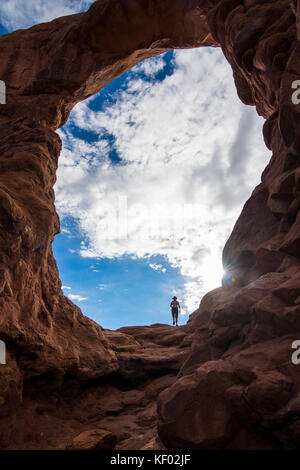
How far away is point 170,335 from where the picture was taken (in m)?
17.9

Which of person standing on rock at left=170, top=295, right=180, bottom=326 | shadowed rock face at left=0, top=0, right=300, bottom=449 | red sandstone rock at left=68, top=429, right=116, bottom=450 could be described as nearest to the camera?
shadowed rock face at left=0, top=0, right=300, bottom=449

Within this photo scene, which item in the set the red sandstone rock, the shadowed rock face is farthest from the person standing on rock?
the red sandstone rock

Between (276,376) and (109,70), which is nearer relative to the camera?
(276,376)

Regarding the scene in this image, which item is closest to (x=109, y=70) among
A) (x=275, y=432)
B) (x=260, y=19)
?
(x=260, y=19)

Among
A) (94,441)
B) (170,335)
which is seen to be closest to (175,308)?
(170,335)

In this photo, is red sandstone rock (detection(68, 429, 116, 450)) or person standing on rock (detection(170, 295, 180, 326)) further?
person standing on rock (detection(170, 295, 180, 326))

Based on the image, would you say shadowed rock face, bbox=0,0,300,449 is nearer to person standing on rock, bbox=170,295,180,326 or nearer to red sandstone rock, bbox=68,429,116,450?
red sandstone rock, bbox=68,429,116,450

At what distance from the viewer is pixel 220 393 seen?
5.73m

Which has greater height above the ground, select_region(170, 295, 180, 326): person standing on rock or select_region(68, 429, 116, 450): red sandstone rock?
select_region(170, 295, 180, 326): person standing on rock

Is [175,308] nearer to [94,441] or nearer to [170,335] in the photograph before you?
[170,335]

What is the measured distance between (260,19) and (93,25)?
528 inches

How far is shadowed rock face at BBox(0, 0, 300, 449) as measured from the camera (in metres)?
5.57

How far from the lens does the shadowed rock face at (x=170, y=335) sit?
219 inches
